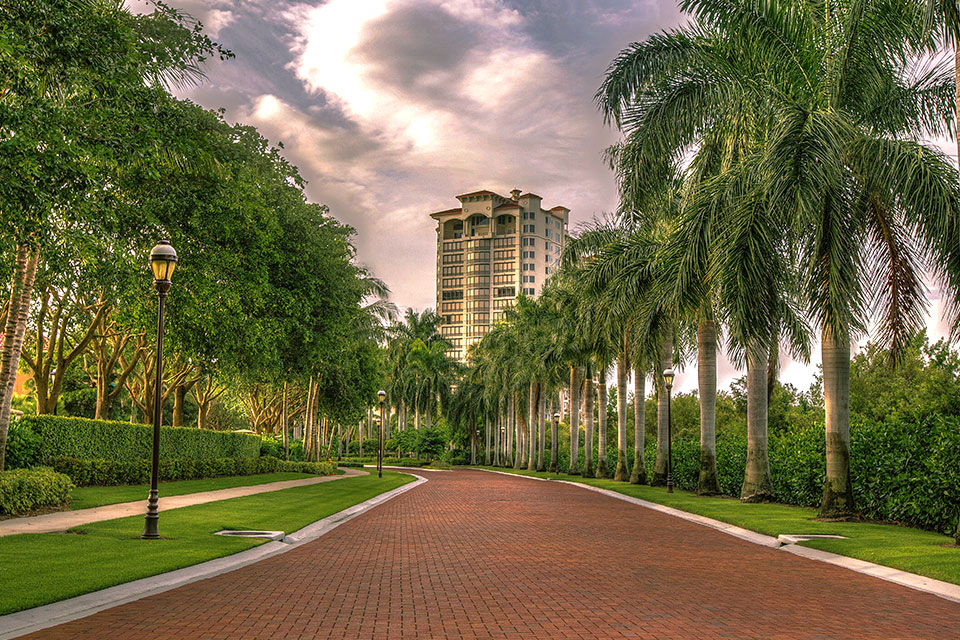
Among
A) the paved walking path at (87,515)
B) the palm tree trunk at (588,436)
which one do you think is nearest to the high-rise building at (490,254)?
the palm tree trunk at (588,436)

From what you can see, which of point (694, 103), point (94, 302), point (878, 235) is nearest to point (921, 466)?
point (878, 235)

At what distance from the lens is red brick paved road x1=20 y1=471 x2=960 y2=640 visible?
708 centimetres

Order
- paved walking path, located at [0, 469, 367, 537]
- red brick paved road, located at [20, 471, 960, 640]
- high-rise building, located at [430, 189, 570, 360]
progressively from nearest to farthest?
red brick paved road, located at [20, 471, 960, 640]
paved walking path, located at [0, 469, 367, 537]
high-rise building, located at [430, 189, 570, 360]

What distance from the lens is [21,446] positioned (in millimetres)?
19578

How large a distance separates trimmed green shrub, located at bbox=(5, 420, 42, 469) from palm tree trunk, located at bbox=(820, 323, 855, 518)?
18.6m

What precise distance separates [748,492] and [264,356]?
15.7 meters

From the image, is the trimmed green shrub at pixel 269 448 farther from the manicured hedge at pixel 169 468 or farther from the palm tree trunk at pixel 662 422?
the palm tree trunk at pixel 662 422

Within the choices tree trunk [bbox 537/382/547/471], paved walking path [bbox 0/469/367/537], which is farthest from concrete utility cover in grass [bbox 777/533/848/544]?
tree trunk [bbox 537/382/547/471]

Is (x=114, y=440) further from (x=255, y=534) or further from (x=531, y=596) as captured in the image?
(x=531, y=596)

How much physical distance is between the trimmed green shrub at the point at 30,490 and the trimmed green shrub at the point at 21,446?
1.74m

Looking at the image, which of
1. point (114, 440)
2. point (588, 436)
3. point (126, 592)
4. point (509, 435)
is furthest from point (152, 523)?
point (509, 435)

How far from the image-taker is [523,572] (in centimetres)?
1047

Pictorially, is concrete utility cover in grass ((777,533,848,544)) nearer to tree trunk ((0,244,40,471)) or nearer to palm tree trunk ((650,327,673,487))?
tree trunk ((0,244,40,471))

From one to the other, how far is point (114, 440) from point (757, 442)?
1950cm
